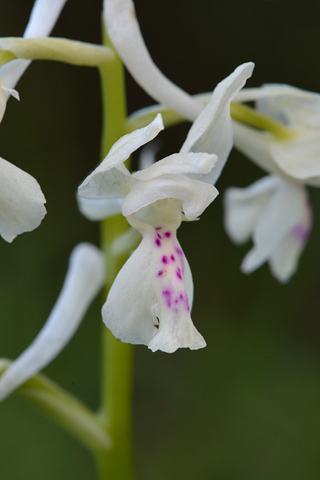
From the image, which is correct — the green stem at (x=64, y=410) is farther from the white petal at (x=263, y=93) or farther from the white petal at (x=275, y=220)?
the white petal at (x=263, y=93)

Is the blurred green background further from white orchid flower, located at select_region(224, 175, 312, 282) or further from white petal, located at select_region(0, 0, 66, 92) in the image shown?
white petal, located at select_region(0, 0, 66, 92)

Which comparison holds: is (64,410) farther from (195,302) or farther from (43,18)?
(195,302)

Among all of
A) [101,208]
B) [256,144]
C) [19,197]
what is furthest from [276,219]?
[19,197]

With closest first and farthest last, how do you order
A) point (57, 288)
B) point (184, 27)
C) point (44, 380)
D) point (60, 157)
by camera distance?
1. point (44, 380)
2. point (57, 288)
3. point (60, 157)
4. point (184, 27)

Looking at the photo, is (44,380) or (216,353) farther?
(216,353)

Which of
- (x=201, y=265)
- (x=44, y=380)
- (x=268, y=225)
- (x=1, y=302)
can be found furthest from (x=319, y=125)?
(x=201, y=265)

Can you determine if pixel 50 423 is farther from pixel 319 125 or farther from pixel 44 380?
pixel 319 125

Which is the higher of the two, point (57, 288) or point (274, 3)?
point (274, 3)
